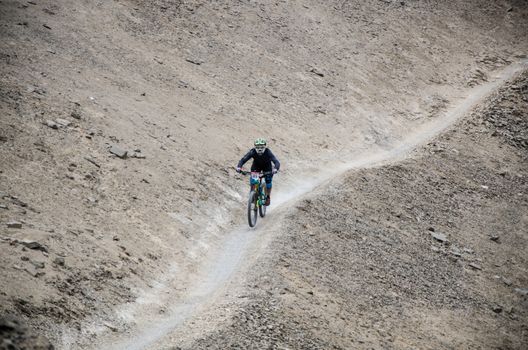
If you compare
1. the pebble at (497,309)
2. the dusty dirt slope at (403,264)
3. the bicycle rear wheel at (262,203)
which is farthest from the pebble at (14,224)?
the pebble at (497,309)

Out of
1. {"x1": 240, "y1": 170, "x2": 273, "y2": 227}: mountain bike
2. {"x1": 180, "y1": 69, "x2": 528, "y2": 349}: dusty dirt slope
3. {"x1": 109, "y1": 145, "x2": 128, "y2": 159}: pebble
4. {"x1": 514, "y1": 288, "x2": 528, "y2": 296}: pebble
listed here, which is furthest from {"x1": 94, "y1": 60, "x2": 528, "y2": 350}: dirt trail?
{"x1": 514, "y1": 288, "x2": 528, "y2": 296}: pebble

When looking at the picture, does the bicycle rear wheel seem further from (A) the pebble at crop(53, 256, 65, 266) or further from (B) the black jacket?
(A) the pebble at crop(53, 256, 65, 266)

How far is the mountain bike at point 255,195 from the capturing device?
58.2ft

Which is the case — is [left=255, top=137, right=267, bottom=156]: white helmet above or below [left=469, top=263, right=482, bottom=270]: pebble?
above

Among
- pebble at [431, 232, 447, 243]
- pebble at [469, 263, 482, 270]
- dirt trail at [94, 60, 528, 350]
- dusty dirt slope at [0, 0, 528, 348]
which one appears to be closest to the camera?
dirt trail at [94, 60, 528, 350]

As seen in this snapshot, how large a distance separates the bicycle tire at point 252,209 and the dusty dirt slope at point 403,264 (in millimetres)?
1203

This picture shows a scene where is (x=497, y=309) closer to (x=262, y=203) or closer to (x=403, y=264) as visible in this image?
(x=403, y=264)

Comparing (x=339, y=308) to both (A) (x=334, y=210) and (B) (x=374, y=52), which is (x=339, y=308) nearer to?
(A) (x=334, y=210)

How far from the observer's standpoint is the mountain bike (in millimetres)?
17734

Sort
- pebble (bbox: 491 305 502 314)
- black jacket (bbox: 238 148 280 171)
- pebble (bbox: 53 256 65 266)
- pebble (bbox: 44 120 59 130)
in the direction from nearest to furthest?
1. pebble (bbox: 53 256 65 266)
2. pebble (bbox: 491 305 502 314)
3. black jacket (bbox: 238 148 280 171)
4. pebble (bbox: 44 120 59 130)

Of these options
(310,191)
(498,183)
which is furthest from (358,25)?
(310,191)

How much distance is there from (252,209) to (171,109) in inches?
360

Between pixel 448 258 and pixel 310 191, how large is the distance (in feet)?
19.5

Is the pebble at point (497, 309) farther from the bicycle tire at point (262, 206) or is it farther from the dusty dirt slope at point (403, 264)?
the bicycle tire at point (262, 206)
